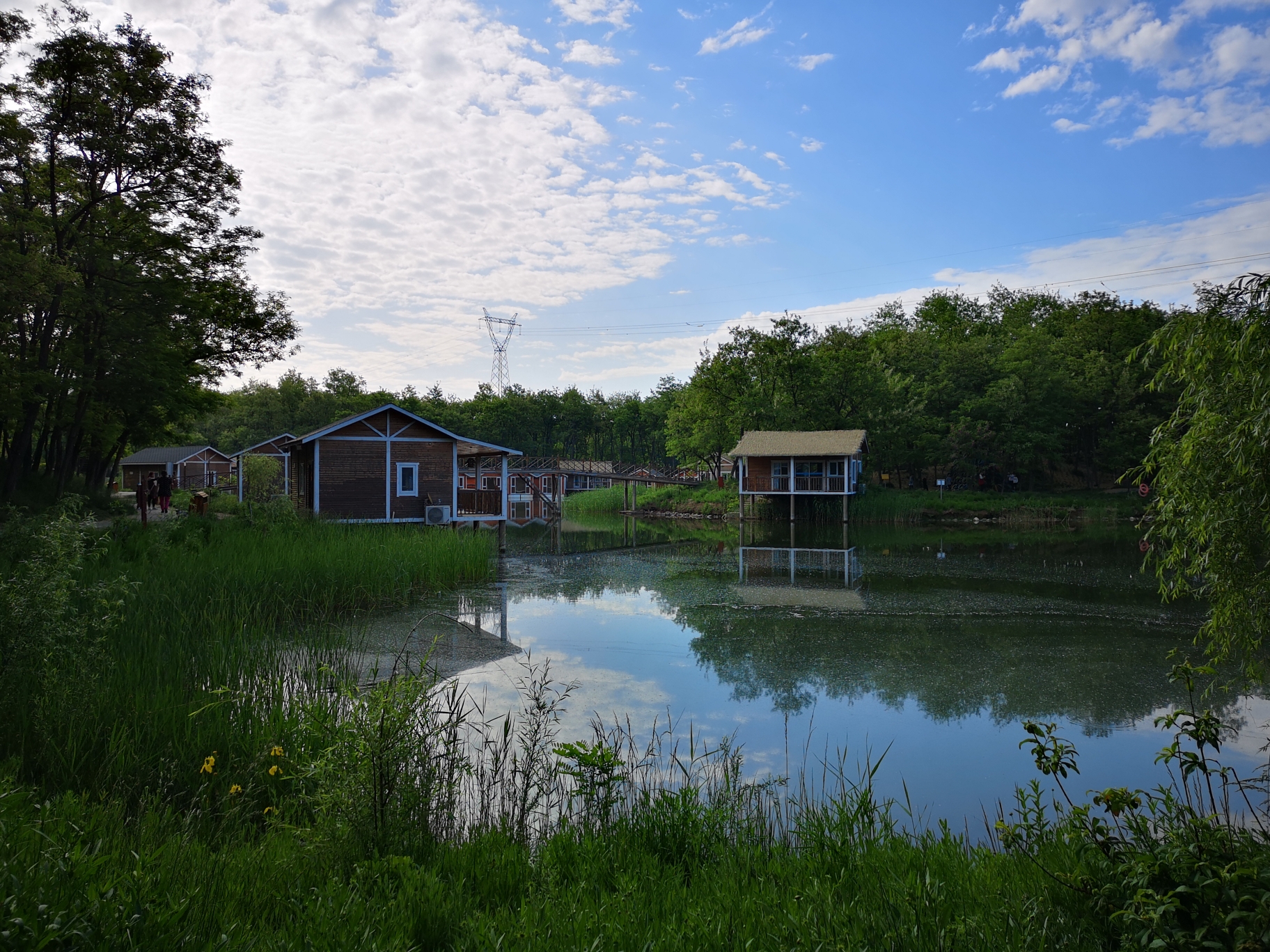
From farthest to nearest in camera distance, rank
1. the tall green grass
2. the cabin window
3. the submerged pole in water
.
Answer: the tall green grass, the cabin window, the submerged pole in water

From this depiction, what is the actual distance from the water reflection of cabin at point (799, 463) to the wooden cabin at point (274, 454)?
61.0 ft

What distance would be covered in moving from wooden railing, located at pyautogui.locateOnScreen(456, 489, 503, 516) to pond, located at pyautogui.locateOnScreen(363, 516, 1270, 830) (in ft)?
15.2

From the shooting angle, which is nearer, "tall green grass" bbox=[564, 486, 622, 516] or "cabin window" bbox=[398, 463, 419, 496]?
"cabin window" bbox=[398, 463, 419, 496]

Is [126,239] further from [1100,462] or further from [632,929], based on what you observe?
[1100,462]

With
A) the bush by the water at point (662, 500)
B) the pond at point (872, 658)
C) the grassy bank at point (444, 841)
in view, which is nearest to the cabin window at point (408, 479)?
the pond at point (872, 658)

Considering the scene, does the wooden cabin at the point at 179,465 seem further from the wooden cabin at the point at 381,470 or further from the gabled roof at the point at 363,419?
the gabled roof at the point at 363,419

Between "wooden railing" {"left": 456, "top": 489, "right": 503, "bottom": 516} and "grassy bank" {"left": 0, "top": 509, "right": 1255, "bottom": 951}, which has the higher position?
"wooden railing" {"left": 456, "top": 489, "right": 503, "bottom": 516}

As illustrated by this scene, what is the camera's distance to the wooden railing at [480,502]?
24141 millimetres

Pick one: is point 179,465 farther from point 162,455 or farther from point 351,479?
point 351,479

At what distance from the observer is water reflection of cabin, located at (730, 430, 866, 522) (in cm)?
3434

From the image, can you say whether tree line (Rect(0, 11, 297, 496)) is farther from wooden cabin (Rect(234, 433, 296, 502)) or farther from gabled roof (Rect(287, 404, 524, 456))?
wooden cabin (Rect(234, 433, 296, 502))

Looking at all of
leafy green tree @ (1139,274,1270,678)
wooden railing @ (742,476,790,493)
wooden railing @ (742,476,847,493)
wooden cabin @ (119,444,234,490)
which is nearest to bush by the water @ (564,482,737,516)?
wooden railing @ (742,476,790,493)

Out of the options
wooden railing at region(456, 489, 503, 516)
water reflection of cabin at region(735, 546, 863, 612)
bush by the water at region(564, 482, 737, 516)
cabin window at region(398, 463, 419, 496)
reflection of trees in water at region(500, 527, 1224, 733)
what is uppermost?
cabin window at region(398, 463, 419, 496)

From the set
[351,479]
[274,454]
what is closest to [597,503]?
[274,454]
